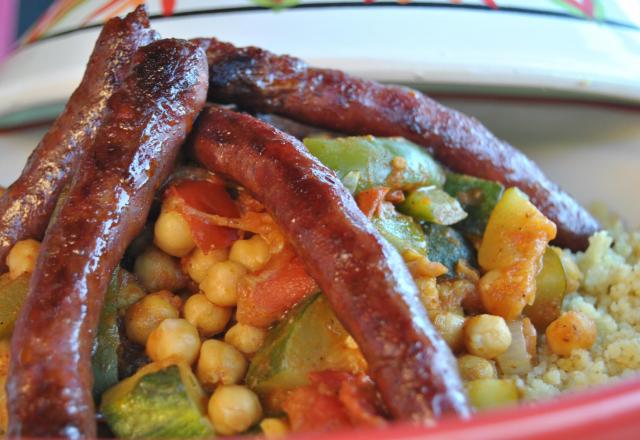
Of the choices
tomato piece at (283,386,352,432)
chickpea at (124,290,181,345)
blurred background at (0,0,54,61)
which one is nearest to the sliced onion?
tomato piece at (283,386,352,432)

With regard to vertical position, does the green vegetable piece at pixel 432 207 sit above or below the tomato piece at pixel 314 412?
above

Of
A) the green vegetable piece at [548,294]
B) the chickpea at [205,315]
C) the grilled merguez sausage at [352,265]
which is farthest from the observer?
the green vegetable piece at [548,294]

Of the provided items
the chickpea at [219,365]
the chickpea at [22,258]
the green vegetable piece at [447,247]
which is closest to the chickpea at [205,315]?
the chickpea at [219,365]

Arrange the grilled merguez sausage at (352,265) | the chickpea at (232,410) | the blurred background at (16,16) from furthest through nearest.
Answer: the blurred background at (16,16) < the chickpea at (232,410) < the grilled merguez sausage at (352,265)

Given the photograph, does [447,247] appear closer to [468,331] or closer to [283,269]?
[468,331]

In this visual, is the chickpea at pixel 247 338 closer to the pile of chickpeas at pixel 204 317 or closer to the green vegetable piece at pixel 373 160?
the pile of chickpeas at pixel 204 317

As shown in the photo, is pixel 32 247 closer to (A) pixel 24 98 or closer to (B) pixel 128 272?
(B) pixel 128 272
